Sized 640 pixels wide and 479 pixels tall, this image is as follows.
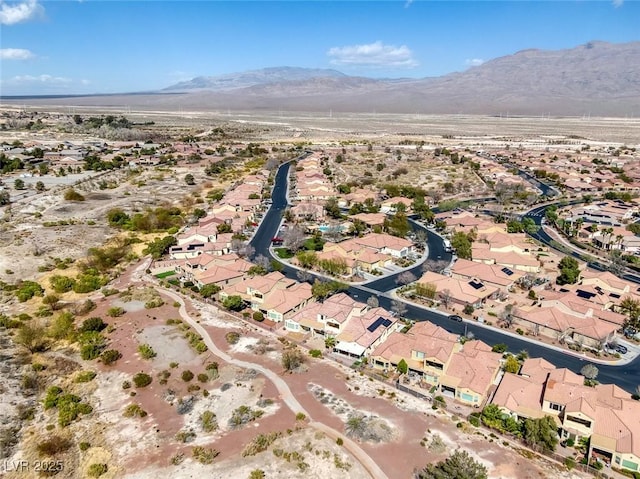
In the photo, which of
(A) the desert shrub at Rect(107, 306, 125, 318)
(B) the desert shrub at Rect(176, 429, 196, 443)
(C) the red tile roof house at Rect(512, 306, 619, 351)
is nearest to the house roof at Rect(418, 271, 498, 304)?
(C) the red tile roof house at Rect(512, 306, 619, 351)

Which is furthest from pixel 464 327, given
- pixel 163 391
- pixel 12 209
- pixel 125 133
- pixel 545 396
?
pixel 125 133

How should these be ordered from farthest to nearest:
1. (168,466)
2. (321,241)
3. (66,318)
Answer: (321,241) → (66,318) → (168,466)

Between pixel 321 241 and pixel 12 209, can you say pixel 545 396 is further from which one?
pixel 12 209

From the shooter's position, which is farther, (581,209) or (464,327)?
(581,209)

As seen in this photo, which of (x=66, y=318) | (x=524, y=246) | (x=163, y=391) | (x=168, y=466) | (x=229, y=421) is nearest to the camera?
(x=168, y=466)

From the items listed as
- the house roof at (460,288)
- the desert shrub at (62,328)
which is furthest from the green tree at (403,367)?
the desert shrub at (62,328)

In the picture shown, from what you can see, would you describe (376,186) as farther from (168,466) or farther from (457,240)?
(168,466)

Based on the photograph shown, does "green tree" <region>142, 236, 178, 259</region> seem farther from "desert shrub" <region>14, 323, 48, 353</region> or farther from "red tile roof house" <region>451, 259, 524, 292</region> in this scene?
"red tile roof house" <region>451, 259, 524, 292</region>
